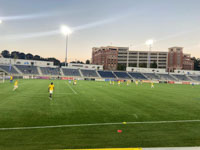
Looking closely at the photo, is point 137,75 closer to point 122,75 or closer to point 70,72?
point 122,75

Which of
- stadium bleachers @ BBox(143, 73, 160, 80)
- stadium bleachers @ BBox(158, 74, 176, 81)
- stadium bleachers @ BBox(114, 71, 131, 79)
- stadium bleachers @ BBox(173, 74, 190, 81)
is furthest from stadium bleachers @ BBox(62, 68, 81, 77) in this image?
stadium bleachers @ BBox(173, 74, 190, 81)

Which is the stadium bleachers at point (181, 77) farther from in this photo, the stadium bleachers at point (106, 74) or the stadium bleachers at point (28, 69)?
the stadium bleachers at point (28, 69)

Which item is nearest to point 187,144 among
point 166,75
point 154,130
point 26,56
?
point 154,130

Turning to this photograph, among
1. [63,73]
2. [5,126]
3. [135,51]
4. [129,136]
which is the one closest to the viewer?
[129,136]

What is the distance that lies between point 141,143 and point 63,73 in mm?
67931

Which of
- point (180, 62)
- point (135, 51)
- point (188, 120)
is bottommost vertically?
point (188, 120)

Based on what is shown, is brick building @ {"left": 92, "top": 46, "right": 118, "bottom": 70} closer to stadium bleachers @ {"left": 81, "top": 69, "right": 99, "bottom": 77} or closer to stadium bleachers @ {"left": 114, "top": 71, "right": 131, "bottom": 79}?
stadium bleachers @ {"left": 114, "top": 71, "right": 131, "bottom": 79}

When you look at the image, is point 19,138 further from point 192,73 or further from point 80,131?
point 192,73

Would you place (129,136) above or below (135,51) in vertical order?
below

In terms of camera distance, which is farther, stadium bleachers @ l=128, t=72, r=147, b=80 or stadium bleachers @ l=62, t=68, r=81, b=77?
stadium bleachers @ l=128, t=72, r=147, b=80

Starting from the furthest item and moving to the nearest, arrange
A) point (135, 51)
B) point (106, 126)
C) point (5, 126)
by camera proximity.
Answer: point (135, 51) < point (106, 126) < point (5, 126)

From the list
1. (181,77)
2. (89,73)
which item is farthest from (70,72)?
(181,77)

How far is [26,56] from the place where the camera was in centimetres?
17050

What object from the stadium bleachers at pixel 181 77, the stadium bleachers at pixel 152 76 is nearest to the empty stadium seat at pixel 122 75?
the stadium bleachers at pixel 152 76
